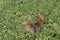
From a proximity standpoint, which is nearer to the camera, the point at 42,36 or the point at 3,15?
the point at 42,36

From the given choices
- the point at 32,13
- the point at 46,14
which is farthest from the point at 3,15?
the point at 46,14

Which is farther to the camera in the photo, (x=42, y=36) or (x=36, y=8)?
(x=36, y=8)

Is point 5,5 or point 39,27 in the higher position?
point 5,5

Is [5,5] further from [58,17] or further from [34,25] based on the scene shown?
[58,17]

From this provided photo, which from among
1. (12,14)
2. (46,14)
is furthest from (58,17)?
(12,14)

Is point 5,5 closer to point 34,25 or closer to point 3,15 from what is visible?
point 3,15

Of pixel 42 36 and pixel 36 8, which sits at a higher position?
pixel 36 8
